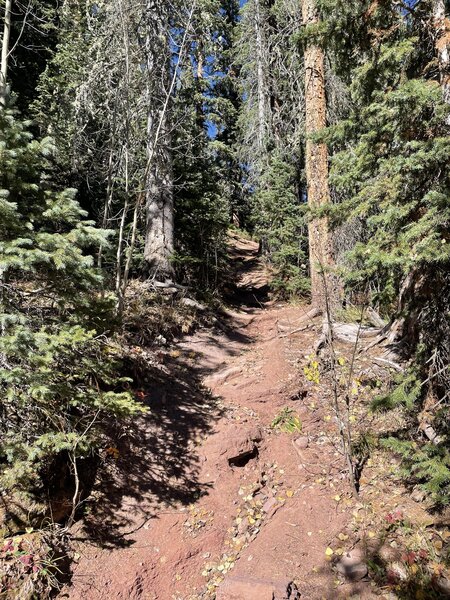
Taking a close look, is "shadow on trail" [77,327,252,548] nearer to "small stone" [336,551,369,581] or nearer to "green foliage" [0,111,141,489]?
"green foliage" [0,111,141,489]

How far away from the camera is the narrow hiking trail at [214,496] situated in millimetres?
3975

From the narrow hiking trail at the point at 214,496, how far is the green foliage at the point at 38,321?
3.57 ft

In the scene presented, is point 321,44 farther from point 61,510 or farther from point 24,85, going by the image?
point 24,85

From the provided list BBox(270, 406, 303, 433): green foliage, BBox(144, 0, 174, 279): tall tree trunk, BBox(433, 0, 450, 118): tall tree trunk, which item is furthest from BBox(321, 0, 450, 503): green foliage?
BBox(144, 0, 174, 279): tall tree trunk

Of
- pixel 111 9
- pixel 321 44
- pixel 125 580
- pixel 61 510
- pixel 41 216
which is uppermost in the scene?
pixel 111 9

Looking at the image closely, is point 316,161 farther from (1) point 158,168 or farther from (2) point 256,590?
(2) point 256,590

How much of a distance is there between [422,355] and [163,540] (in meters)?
3.67

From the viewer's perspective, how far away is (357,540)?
3.85 metres

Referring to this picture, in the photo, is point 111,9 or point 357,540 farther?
point 111,9

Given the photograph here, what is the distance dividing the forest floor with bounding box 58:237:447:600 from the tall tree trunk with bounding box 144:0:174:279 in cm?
303

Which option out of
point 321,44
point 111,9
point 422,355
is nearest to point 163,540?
point 422,355

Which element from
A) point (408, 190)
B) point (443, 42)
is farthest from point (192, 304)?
point (443, 42)

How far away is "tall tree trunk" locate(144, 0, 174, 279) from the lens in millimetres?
7969

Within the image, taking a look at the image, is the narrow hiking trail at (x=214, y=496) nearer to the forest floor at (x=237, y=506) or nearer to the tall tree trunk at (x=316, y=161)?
the forest floor at (x=237, y=506)
